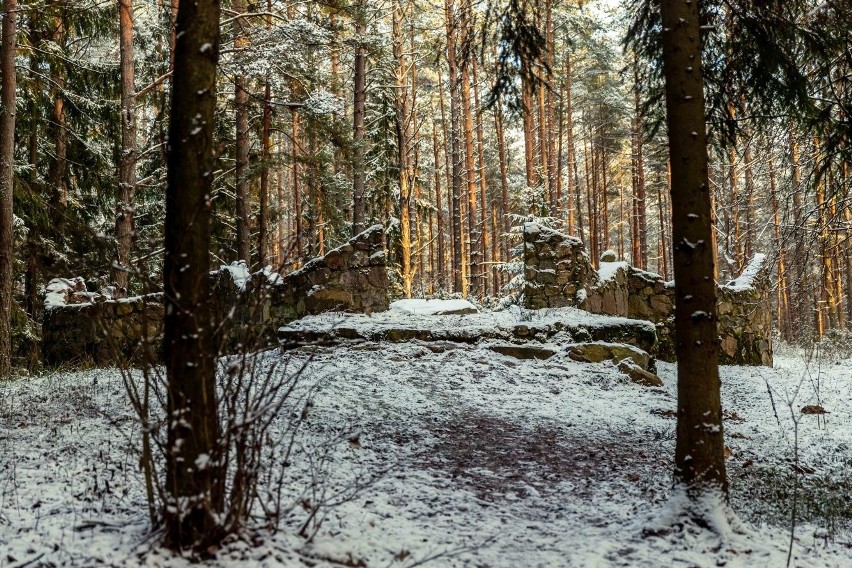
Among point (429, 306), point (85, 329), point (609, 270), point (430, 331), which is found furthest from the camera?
point (609, 270)

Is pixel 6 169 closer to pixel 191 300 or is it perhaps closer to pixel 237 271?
pixel 237 271

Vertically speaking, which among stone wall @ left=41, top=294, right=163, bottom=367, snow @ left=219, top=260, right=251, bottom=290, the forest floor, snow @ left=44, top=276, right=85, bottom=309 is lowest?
Answer: the forest floor

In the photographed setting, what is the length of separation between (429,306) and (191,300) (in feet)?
29.4

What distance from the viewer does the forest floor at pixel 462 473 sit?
291cm

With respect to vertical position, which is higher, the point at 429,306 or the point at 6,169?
the point at 6,169

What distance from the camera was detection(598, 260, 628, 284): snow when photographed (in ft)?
38.0

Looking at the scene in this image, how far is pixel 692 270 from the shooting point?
3477 mm

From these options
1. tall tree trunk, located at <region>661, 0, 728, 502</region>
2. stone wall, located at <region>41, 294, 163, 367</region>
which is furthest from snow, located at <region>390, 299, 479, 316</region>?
tall tree trunk, located at <region>661, 0, 728, 502</region>

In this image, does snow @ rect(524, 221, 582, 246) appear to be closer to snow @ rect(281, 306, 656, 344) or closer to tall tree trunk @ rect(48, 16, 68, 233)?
snow @ rect(281, 306, 656, 344)

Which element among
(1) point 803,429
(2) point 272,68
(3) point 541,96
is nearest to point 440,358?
(1) point 803,429

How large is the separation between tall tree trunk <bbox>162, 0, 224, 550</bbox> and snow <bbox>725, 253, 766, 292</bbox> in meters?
12.3

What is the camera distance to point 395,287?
18.9 metres

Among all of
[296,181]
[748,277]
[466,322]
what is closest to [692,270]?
[466,322]

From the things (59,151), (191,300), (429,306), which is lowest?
(429,306)
